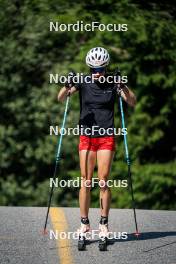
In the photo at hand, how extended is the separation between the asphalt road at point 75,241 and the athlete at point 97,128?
0.42 m

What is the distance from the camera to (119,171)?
805 inches

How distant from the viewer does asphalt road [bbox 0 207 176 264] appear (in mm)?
9875

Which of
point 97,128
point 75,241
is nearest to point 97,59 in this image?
point 97,128

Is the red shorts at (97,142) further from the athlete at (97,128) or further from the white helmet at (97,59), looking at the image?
the white helmet at (97,59)

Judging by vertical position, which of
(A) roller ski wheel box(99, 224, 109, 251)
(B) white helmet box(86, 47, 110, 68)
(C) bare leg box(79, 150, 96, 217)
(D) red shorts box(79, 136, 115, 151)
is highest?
(B) white helmet box(86, 47, 110, 68)

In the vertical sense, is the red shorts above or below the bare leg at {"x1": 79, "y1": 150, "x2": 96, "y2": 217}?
above

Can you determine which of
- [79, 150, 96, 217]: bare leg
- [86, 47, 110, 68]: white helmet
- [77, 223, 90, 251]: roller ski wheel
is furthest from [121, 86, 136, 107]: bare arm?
[77, 223, 90, 251]: roller ski wheel

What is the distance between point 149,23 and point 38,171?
622cm

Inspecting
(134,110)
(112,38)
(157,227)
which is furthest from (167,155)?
(157,227)

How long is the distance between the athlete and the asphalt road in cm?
42

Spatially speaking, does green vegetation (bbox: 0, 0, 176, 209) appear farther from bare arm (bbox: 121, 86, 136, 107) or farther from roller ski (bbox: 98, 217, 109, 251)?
roller ski (bbox: 98, 217, 109, 251)

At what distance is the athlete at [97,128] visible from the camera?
416 inches

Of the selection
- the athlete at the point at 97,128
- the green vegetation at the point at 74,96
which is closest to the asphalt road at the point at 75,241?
the athlete at the point at 97,128

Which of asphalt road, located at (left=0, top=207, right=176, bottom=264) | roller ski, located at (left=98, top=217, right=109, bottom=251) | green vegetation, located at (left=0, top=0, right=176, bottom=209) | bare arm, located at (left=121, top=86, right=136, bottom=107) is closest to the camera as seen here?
asphalt road, located at (left=0, top=207, right=176, bottom=264)
